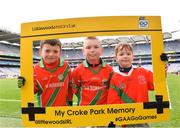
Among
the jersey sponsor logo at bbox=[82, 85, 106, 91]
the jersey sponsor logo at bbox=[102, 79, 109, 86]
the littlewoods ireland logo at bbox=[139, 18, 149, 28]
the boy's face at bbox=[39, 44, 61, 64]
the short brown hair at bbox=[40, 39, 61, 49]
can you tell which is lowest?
the jersey sponsor logo at bbox=[82, 85, 106, 91]

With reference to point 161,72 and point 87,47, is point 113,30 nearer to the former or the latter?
point 87,47

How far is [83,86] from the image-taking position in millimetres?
3084

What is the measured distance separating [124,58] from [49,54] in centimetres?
63

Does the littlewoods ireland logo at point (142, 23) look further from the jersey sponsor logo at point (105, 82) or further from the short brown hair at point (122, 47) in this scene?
the jersey sponsor logo at point (105, 82)

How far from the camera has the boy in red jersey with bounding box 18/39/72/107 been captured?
122 inches

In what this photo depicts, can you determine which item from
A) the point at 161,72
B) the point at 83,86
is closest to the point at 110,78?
the point at 83,86

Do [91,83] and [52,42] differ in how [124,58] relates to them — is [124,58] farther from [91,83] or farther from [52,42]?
[52,42]

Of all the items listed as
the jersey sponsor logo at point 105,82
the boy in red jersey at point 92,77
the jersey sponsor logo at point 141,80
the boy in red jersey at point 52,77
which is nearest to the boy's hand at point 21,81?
the boy in red jersey at point 52,77

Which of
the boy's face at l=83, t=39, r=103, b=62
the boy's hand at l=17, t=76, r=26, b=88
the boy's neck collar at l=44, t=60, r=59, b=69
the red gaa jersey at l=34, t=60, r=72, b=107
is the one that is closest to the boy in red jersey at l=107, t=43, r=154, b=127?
the boy's face at l=83, t=39, r=103, b=62

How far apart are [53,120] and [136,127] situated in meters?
0.70

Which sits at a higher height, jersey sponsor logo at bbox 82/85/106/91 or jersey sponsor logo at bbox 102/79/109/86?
jersey sponsor logo at bbox 102/79/109/86

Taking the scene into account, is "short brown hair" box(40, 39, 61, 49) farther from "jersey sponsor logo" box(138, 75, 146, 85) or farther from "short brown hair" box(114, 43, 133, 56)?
Result: "jersey sponsor logo" box(138, 75, 146, 85)

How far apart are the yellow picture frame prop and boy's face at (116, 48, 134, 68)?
17cm

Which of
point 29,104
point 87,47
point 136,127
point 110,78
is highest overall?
point 87,47
